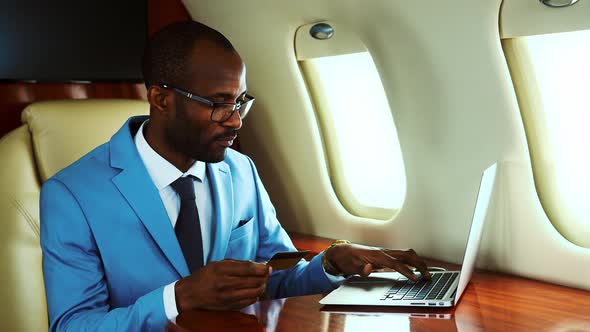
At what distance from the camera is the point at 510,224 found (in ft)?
6.32

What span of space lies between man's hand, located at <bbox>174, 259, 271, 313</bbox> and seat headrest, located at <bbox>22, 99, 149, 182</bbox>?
682 millimetres

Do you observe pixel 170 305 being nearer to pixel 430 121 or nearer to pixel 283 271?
pixel 283 271

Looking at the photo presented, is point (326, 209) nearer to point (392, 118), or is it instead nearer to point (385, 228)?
point (385, 228)

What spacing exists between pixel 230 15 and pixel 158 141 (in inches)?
34.0

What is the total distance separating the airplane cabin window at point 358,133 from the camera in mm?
2463

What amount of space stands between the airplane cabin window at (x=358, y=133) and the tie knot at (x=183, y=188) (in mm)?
859

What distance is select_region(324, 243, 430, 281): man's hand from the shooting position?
165 centimetres

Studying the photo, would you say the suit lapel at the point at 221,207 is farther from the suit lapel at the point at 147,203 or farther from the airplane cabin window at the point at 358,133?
the airplane cabin window at the point at 358,133

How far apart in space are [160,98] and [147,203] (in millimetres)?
246

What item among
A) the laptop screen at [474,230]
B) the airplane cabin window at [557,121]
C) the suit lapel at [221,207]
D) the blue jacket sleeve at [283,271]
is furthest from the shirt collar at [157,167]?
the airplane cabin window at [557,121]

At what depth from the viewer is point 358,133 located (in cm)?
257

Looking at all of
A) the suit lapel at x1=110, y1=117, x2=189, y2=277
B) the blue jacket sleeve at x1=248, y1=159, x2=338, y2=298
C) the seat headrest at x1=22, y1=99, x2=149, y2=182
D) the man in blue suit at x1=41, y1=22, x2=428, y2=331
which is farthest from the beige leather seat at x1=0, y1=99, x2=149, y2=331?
the blue jacket sleeve at x1=248, y1=159, x2=338, y2=298

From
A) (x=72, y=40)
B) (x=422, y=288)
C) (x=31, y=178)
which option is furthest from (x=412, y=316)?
(x=72, y=40)

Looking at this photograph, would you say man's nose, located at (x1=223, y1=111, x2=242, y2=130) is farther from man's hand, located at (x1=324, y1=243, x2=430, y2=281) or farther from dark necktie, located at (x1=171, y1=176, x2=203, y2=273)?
man's hand, located at (x1=324, y1=243, x2=430, y2=281)
